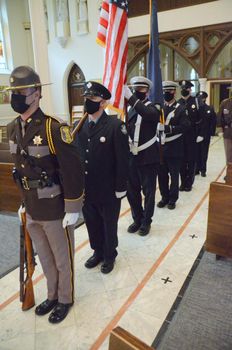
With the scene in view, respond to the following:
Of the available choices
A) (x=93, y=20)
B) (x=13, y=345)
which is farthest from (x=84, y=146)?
(x=93, y=20)

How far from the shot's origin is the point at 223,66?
1012 centimetres

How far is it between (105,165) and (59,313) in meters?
1.06

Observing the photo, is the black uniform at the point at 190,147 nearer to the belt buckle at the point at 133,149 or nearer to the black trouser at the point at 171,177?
the black trouser at the point at 171,177

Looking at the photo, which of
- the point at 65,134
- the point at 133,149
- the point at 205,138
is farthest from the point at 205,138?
the point at 65,134

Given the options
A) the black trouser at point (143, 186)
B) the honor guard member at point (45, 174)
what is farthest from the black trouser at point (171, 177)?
the honor guard member at point (45, 174)

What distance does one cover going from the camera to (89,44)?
1162 centimetres

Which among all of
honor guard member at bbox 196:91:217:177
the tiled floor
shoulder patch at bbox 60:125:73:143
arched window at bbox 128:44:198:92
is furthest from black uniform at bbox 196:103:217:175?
arched window at bbox 128:44:198:92

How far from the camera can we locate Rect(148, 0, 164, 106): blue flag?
10.2ft

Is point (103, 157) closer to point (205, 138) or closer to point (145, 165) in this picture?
point (145, 165)

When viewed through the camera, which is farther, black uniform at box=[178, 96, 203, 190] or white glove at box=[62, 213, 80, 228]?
black uniform at box=[178, 96, 203, 190]

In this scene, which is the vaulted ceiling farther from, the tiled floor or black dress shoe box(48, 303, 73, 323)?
black dress shoe box(48, 303, 73, 323)

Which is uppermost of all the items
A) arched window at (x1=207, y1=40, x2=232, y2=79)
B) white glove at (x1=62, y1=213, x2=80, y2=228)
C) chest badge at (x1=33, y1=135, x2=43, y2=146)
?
arched window at (x1=207, y1=40, x2=232, y2=79)

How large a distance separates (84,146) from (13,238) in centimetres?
153

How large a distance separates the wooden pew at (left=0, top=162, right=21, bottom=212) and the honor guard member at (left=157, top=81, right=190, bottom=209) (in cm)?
187
